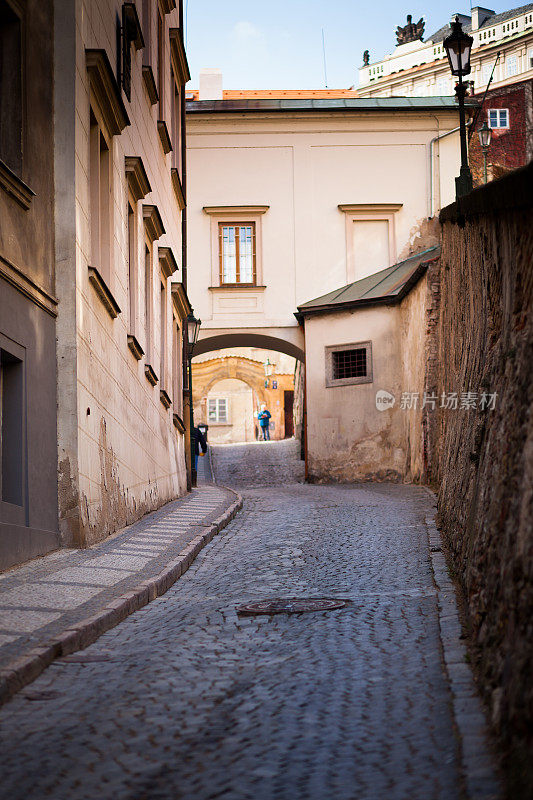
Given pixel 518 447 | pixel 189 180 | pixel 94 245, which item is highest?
pixel 189 180

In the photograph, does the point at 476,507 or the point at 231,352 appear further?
the point at 231,352

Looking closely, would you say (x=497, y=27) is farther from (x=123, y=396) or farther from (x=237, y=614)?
(x=237, y=614)

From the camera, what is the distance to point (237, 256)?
27859 millimetres

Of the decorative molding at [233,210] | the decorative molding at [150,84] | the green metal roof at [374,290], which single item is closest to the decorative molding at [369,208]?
the green metal roof at [374,290]

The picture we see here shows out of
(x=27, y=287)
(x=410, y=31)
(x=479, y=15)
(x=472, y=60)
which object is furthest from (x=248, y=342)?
(x=410, y=31)

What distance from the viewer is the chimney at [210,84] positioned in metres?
31.4

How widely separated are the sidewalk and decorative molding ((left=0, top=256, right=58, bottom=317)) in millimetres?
2332

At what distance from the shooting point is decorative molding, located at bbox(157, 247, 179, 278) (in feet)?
59.5

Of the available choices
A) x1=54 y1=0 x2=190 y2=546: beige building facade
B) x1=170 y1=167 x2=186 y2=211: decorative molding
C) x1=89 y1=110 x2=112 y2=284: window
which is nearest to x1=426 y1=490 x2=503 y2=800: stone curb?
x1=54 y1=0 x2=190 y2=546: beige building facade

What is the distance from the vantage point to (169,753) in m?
4.01

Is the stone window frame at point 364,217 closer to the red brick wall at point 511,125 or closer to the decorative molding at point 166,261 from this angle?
the decorative molding at point 166,261

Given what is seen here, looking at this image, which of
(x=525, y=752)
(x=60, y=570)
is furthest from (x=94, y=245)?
(x=525, y=752)

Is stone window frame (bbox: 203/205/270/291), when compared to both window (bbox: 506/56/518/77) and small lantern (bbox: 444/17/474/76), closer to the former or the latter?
small lantern (bbox: 444/17/474/76)

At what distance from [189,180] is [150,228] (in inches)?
469
